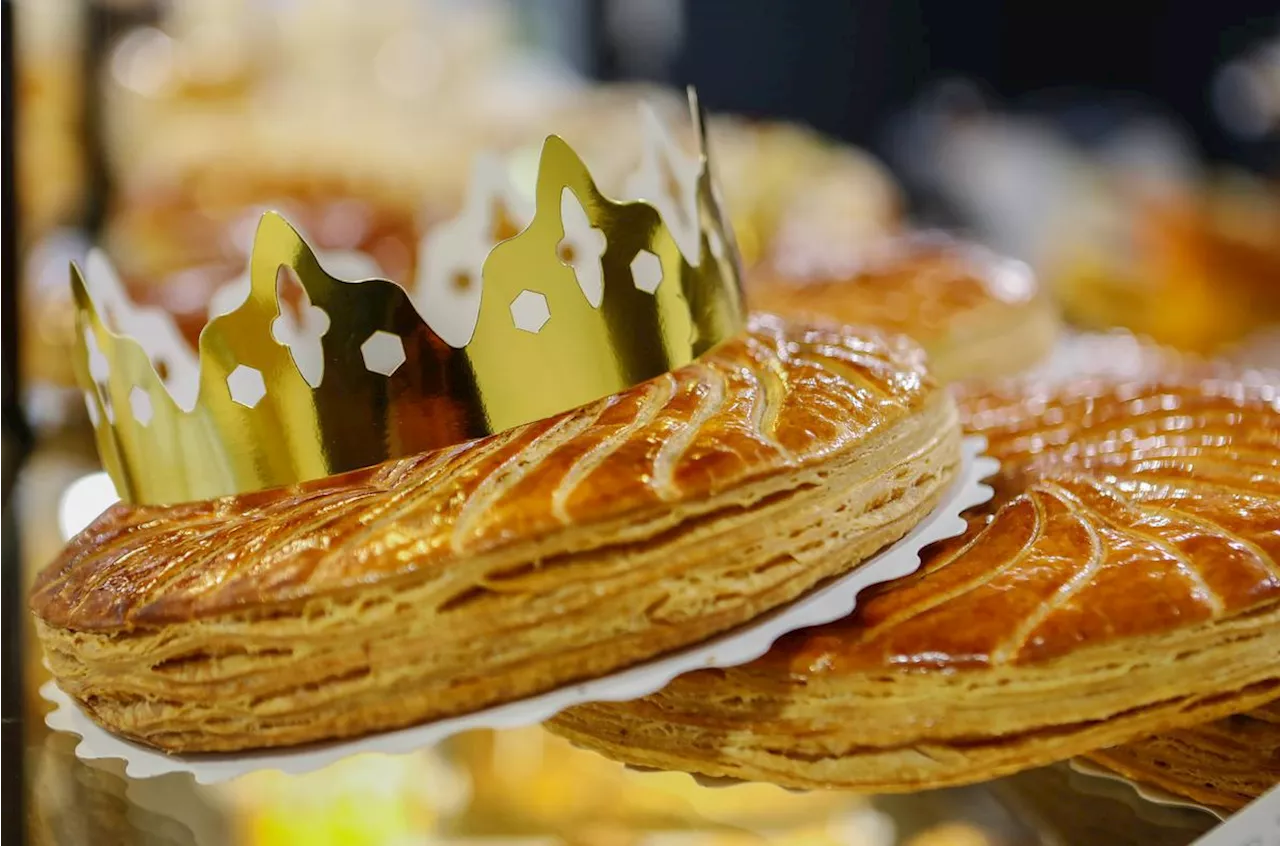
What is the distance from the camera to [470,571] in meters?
1.05

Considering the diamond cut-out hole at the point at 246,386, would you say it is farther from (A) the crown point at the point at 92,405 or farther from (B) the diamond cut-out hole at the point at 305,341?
(A) the crown point at the point at 92,405

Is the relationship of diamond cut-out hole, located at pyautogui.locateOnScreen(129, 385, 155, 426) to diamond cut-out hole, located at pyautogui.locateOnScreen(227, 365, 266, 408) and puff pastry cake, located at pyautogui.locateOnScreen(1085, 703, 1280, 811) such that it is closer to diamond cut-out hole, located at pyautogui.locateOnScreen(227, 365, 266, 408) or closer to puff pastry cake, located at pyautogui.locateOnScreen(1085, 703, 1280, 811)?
diamond cut-out hole, located at pyautogui.locateOnScreen(227, 365, 266, 408)

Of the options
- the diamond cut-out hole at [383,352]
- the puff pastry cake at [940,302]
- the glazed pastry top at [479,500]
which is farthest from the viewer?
the puff pastry cake at [940,302]

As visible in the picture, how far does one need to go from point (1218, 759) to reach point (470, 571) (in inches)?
32.5

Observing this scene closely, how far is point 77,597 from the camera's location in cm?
119

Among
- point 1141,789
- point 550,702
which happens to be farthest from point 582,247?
point 1141,789

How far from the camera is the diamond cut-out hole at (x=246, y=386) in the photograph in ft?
4.01

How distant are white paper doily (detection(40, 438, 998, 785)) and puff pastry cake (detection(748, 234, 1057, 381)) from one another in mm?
961

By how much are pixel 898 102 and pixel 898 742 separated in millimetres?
5403

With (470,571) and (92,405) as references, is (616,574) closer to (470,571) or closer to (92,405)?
(470,571)

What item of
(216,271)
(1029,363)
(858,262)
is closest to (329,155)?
(216,271)

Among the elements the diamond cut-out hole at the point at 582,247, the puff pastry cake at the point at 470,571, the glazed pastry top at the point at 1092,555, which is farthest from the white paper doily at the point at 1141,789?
the diamond cut-out hole at the point at 582,247

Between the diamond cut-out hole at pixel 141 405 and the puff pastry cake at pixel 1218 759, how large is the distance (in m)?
1.14

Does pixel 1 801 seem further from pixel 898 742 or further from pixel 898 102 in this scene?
pixel 898 102
